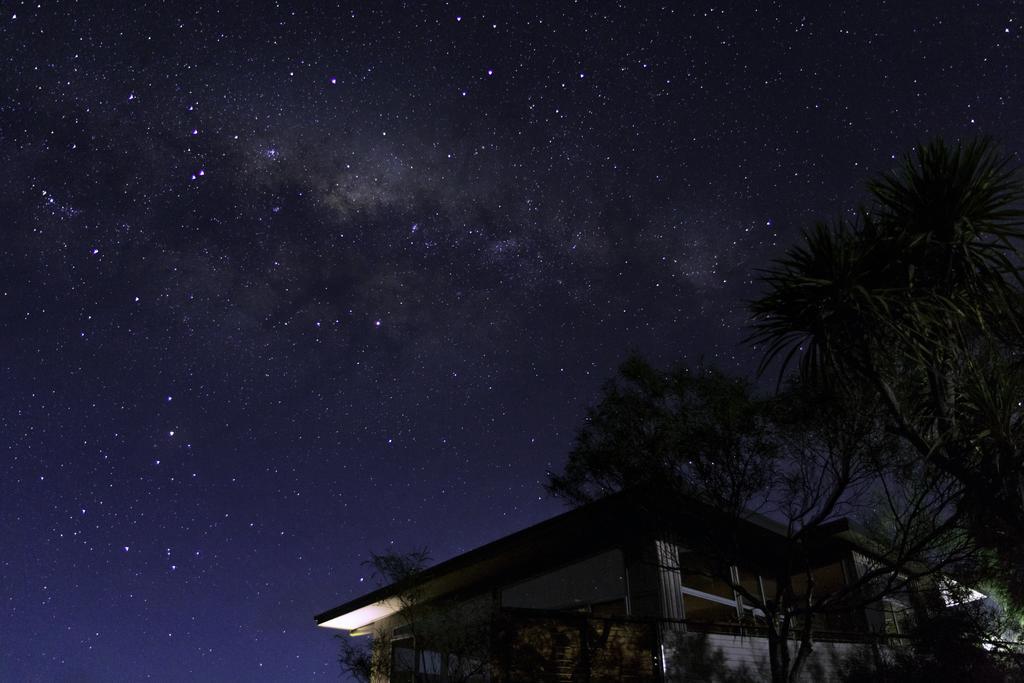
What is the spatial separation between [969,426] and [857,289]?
266 cm

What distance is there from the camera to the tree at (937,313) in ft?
32.8

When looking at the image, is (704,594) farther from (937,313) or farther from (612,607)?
(937,313)

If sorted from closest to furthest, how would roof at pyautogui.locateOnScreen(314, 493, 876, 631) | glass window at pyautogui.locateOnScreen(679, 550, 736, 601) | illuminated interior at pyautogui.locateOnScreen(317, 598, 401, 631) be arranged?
roof at pyautogui.locateOnScreen(314, 493, 876, 631) → glass window at pyautogui.locateOnScreen(679, 550, 736, 601) → illuminated interior at pyautogui.locateOnScreen(317, 598, 401, 631)

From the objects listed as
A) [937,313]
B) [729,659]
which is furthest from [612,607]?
[937,313]

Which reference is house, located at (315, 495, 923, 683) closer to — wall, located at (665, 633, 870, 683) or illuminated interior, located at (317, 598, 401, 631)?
wall, located at (665, 633, 870, 683)

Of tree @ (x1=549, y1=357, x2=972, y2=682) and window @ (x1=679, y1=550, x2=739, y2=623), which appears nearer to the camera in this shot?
tree @ (x1=549, y1=357, x2=972, y2=682)

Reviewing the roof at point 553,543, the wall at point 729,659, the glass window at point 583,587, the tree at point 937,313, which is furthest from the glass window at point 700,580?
the tree at point 937,313

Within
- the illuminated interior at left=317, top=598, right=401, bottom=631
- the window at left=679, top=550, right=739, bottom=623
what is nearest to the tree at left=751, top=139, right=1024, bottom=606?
the window at left=679, top=550, right=739, bottom=623

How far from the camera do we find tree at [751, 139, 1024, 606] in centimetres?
999

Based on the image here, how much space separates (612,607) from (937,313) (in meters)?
8.36

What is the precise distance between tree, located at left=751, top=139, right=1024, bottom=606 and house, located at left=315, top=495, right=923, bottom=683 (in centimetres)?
258

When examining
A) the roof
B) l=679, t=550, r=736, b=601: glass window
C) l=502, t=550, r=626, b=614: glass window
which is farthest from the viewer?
l=679, t=550, r=736, b=601: glass window

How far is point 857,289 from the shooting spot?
10305 millimetres

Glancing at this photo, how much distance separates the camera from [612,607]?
14.9m
